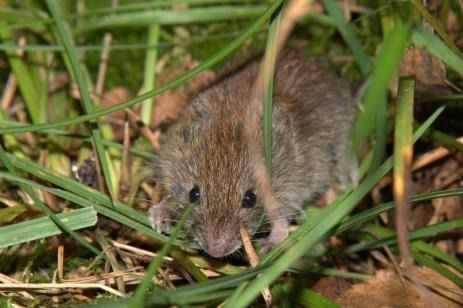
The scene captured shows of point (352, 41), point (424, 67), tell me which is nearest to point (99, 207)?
point (352, 41)

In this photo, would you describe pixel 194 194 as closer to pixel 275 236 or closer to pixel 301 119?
pixel 275 236

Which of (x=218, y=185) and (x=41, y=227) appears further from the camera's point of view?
Result: (x=218, y=185)

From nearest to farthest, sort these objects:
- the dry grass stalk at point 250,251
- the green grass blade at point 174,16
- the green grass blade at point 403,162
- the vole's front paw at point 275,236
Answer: the green grass blade at point 403,162 < the dry grass stalk at point 250,251 < the vole's front paw at point 275,236 < the green grass blade at point 174,16

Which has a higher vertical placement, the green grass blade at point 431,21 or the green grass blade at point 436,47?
the green grass blade at point 431,21

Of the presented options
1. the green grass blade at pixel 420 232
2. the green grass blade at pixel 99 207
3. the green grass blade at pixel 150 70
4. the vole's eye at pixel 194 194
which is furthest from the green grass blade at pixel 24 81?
the green grass blade at pixel 420 232

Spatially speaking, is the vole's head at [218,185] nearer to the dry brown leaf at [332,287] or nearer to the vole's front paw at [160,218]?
the vole's front paw at [160,218]

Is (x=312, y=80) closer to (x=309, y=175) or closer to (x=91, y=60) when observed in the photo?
(x=309, y=175)

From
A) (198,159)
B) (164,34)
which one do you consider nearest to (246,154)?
(198,159)
